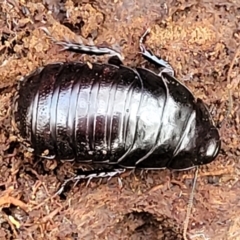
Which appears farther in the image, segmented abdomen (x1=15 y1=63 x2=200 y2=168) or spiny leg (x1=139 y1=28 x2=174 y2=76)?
spiny leg (x1=139 y1=28 x2=174 y2=76)

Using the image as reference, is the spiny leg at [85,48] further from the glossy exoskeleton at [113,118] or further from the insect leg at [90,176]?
the insect leg at [90,176]

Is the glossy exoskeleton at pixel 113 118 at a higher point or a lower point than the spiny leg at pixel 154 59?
lower

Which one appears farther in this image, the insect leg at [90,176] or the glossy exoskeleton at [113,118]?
the insect leg at [90,176]

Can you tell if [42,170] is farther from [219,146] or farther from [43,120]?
[219,146]

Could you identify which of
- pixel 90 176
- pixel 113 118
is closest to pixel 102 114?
pixel 113 118

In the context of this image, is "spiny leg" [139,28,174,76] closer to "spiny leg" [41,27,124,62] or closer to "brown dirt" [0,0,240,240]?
"brown dirt" [0,0,240,240]

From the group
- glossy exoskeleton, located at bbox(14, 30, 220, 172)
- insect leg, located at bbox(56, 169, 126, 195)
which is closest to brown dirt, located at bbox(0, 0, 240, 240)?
insect leg, located at bbox(56, 169, 126, 195)

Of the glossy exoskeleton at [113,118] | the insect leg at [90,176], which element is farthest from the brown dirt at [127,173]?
the glossy exoskeleton at [113,118]

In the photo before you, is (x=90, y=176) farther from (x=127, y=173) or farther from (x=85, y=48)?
(x=85, y=48)
